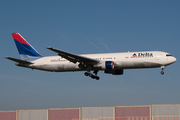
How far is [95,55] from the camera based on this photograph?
165 feet

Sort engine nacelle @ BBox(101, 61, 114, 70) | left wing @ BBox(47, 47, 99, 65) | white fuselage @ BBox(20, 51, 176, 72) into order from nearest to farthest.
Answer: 1. left wing @ BBox(47, 47, 99, 65)
2. white fuselage @ BBox(20, 51, 176, 72)
3. engine nacelle @ BBox(101, 61, 114, 70)

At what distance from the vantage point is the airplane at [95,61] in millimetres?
46750

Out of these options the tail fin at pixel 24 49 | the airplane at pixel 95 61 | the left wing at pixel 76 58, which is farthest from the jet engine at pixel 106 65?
the tail fin at pixel 24 49

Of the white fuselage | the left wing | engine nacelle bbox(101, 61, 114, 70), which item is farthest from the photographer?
engine nacelle bbox(101, 61, 114, 70)

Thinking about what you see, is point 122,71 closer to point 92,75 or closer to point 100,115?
point 92,75

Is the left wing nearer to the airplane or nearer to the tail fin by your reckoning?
the airplane

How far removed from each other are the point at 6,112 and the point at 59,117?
358 inches

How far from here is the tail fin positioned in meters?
55.2

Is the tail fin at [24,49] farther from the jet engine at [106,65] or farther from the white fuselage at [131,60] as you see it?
the jet engine at [106,65]

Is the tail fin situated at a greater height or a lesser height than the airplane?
greater

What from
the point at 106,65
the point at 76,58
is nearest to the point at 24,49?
the point at 76,58

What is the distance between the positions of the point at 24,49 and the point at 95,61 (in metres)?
16.7

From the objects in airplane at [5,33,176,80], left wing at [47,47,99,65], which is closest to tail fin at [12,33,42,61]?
airplane at [5,33,176,80]

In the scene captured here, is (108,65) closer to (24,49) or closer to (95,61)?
(95,61)
